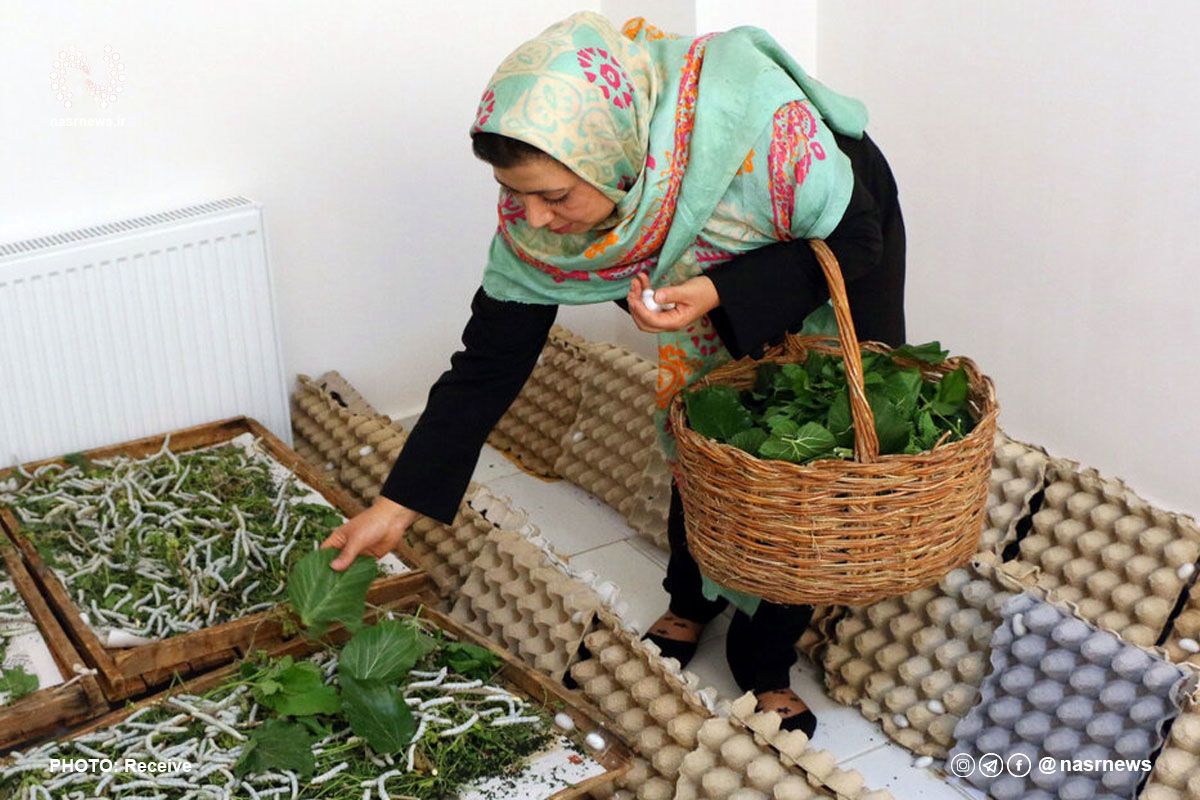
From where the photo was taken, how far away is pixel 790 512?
1.57m

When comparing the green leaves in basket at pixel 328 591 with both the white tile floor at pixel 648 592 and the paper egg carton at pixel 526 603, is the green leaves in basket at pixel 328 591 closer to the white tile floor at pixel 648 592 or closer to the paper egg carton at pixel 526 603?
the paper egg carton at pixel 526 603

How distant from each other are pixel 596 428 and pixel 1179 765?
1357 millimetres

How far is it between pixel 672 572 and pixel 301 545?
0.62 m

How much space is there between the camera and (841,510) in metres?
1.58

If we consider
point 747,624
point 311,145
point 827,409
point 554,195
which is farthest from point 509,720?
point 311,145

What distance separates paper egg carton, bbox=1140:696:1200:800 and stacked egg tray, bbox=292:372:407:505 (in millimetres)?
1435

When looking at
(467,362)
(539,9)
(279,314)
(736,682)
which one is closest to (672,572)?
(736,682)

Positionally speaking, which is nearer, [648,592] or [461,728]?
[461,728]

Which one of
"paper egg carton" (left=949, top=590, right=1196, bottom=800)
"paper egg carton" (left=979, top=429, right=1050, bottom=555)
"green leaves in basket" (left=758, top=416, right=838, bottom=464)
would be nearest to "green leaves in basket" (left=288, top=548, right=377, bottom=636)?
"green leaves in basket" (left=758, top=416, right=838, bottom=464)

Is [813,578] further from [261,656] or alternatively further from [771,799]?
[261,656]

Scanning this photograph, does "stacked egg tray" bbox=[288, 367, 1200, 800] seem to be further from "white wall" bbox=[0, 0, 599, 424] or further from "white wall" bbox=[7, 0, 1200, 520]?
A: "white wall" bbox=[0, 0, 599, 424]

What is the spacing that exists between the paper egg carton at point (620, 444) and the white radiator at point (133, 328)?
25.5 inches

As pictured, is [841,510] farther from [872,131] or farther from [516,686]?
[872,131]

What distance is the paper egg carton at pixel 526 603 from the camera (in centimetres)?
204
